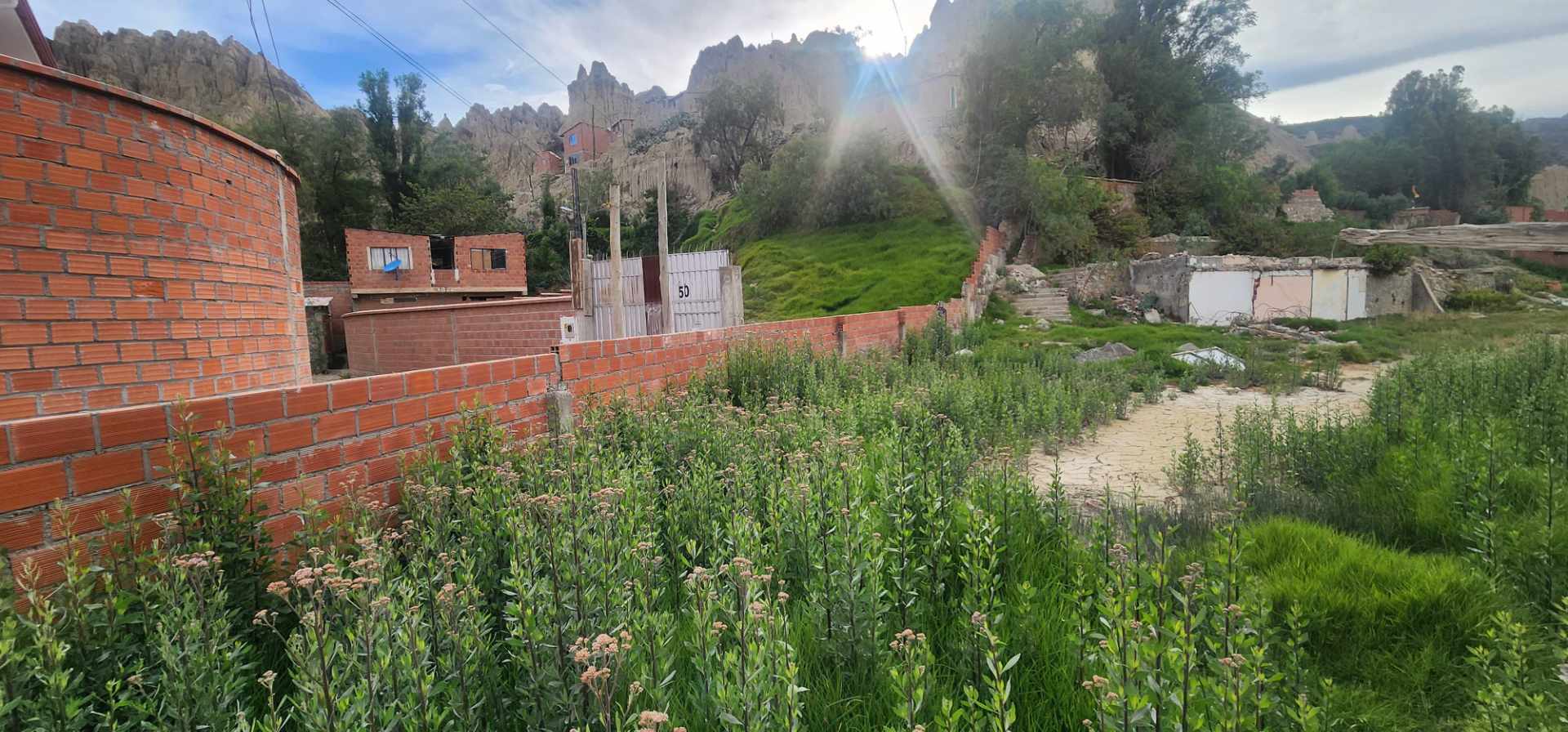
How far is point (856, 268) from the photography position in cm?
2159

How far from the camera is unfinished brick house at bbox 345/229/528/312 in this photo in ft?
83.7

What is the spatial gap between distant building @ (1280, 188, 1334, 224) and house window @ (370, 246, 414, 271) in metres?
46.9

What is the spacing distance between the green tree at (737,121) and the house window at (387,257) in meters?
19.9

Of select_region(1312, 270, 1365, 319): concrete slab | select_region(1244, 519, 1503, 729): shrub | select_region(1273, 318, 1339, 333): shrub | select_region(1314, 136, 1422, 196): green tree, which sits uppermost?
select_region(1314, 136, 1422, 196): green tree

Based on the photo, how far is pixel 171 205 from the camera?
13.2ft

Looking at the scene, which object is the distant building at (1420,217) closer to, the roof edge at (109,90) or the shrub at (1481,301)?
the shrub at (1481,301)

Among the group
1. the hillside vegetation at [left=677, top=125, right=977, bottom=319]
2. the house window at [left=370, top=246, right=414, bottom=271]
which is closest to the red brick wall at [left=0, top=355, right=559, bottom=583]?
the hillside vegetation at [left=677, top=125, right=977, bottom=319]

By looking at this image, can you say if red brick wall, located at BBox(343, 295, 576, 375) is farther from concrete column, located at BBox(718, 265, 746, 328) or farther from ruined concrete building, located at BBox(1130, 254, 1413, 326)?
ruined concrete building, located at BBox(1130, 254, 1413, 326)

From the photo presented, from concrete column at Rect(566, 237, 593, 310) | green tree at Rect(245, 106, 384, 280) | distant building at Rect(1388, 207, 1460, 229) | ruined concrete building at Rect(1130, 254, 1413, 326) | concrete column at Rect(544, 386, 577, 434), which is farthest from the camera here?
distant building at Rect(1388, 207, 1460, 229)

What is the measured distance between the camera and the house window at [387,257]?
1011 inches

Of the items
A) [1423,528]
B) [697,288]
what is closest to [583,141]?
[697,288]

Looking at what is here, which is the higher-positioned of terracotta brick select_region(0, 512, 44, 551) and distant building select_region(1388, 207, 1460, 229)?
distant building select_region(1388, 207, 1460, 229)

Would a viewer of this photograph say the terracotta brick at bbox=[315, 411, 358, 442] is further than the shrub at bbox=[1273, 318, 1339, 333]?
No

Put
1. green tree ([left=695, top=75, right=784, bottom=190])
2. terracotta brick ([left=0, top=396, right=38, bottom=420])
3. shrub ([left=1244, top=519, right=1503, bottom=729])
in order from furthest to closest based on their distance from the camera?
green tree ([left=695, top=75, right=784, bottom=190]), terracotta brick ([left=0, top=396, right=38, bottom=420]), shrub ([left=1244, top=519, right=1503, bottom=729])
